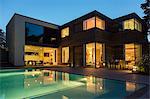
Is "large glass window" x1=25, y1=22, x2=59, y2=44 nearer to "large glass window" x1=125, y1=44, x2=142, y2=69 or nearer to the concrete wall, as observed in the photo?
the concrete wall

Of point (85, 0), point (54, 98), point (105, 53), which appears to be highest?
point (85, 0)

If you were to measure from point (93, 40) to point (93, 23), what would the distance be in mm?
1783

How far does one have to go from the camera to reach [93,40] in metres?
18.1

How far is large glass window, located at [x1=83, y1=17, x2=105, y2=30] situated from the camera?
1841cm

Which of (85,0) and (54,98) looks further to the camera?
(85,0)

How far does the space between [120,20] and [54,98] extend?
51.4 feet

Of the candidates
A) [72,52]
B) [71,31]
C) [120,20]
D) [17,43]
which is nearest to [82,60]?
[72,52]

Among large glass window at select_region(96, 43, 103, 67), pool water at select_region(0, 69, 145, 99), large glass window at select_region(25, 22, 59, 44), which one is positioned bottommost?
pool water at select_region(0, 69, 145, 99)

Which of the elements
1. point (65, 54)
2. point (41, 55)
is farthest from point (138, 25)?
point (41, 55)

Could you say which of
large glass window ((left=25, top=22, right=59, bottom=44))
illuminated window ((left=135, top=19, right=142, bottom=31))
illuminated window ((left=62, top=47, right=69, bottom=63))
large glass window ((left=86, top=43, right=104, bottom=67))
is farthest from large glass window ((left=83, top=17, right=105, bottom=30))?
large glass window ((left=25, top=22, right=59, bottom=44))

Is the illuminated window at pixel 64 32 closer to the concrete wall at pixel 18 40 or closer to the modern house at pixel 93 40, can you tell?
the modern house at pixel 93 40

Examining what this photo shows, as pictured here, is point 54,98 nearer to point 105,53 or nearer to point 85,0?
point 105,53

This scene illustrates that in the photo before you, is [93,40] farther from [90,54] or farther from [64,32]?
[64,32]

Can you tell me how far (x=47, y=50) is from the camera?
24812 millimetres
